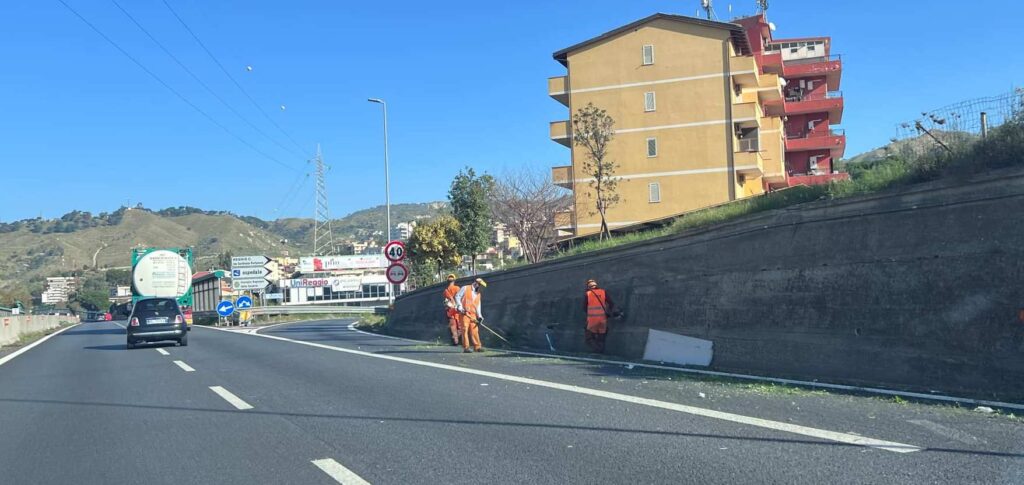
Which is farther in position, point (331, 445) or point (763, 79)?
point (763, 79)

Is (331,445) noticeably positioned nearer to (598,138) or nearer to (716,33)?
(598,138)

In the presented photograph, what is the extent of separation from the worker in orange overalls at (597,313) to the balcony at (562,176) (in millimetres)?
29597

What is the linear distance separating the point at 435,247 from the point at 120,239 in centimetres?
9695

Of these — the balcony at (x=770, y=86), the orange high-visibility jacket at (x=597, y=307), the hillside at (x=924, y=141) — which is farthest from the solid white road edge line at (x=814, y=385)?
the balcony at (x=770, y=86)

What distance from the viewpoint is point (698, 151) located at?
43406 millimetres

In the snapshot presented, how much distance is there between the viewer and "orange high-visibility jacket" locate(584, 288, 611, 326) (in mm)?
14219

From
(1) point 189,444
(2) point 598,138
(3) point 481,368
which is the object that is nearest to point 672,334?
(3) point 481,368

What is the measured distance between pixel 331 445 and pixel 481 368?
19.2 ft

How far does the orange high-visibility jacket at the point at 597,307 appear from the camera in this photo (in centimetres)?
1422

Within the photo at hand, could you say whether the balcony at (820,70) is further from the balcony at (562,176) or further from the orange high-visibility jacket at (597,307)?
the orange high-visibility jacket at (597,307)

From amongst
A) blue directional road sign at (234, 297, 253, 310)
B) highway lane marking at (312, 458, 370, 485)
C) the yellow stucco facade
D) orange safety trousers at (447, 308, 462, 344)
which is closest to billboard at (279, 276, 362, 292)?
the yellow stucco facade

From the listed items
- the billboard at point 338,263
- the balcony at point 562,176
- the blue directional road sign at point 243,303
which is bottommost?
the blue directional road sign at point 243,303

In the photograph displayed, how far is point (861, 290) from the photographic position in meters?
9.73

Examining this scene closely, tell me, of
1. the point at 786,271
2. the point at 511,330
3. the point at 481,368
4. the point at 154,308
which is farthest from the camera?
the point at 154,308
